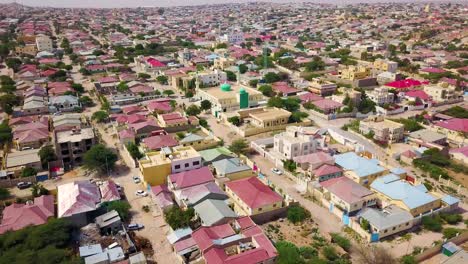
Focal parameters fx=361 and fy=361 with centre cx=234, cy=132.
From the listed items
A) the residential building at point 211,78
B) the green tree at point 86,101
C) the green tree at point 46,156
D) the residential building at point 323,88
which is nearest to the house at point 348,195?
the green tree at point 46,156

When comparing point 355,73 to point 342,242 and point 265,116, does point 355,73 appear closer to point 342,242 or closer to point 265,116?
point 265,116

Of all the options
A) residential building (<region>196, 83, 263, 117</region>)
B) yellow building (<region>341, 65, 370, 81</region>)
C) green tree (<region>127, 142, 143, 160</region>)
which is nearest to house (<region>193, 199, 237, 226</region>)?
green tree (<region>127, 142, 143, 160</region>)

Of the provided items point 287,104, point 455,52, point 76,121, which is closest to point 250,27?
point 455,52

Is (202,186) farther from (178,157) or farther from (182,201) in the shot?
(178,157)

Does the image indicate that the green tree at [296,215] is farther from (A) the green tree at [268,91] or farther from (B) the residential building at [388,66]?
(B) the residential building at [388,66]

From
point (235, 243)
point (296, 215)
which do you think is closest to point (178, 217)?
point (235, 243)

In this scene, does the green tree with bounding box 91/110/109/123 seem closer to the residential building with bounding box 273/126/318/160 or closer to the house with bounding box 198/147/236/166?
the house with bounding box 198/147/236/166

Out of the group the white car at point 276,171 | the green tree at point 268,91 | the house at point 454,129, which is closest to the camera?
the white car at point 276,171
